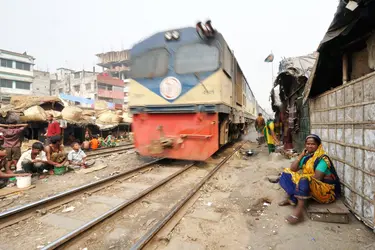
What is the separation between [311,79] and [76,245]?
191 inches

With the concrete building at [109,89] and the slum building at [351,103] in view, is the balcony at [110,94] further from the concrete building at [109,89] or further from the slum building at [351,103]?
the slum building at [351,103]

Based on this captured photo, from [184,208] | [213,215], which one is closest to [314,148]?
[213,215]

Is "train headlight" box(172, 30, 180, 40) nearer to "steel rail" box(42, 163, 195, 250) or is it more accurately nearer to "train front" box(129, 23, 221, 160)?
"train front" box(129, 23, 221, 160)

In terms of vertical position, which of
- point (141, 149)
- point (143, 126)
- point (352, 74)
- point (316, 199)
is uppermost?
point (352, 74)

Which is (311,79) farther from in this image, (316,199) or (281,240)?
(281,240)

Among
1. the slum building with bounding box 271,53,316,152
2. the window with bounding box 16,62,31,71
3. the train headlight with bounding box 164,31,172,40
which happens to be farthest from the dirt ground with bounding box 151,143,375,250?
the window with bounding box 16,62,31,71

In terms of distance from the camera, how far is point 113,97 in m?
43.3

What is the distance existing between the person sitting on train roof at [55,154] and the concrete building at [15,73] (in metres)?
33.6

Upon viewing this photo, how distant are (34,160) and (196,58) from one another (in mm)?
4754

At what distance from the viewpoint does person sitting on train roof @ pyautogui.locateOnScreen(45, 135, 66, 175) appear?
562 centimetres

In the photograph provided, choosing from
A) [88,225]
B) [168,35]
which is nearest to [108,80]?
[168,35]

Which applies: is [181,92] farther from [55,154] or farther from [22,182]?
[22,182]

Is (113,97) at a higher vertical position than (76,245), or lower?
higher

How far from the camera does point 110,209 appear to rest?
339cm
